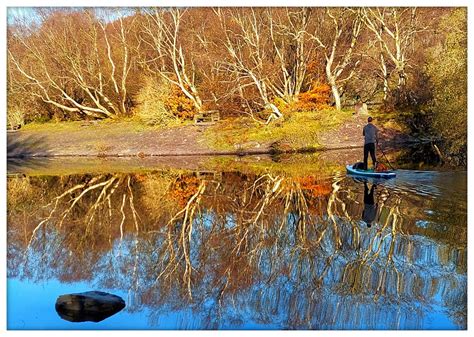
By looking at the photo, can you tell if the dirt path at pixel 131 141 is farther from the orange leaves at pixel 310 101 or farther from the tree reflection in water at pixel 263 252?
the tree reflection in water at pixel 263 252

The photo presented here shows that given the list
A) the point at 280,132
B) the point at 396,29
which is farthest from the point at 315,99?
the point at 396,29

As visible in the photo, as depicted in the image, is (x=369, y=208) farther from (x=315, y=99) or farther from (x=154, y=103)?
(x=154, y=103)

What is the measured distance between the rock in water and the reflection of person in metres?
5.48

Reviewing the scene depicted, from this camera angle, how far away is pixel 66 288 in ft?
26.0

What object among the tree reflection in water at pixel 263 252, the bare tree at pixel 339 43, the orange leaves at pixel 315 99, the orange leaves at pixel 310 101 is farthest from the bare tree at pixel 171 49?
the tree reflection in water at pixel 263 252

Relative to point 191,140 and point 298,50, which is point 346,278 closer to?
point 191,140

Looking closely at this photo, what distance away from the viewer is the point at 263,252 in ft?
29.9

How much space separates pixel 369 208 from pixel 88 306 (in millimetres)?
7135

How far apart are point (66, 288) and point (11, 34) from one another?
34.6 metres

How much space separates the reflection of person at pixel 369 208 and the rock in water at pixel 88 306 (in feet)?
18.0

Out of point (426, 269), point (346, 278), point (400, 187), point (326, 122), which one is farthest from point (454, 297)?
point (326, 122)

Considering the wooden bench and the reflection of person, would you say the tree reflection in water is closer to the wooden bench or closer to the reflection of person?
the reflection of person

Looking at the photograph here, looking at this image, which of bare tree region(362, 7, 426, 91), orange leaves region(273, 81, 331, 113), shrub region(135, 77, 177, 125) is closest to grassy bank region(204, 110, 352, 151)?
orange leaves region(273, 81, 331, 113)
